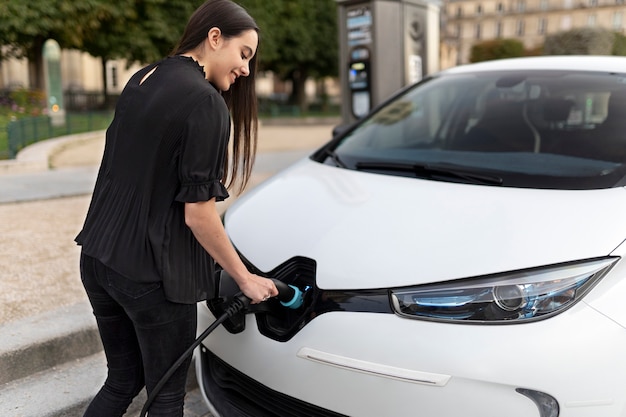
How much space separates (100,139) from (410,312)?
14.4 metres

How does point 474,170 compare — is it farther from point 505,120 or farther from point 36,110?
point 36,110

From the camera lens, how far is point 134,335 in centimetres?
190

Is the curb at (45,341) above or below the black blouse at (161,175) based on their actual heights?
below

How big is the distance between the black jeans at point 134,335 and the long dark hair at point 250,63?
53 centimetres

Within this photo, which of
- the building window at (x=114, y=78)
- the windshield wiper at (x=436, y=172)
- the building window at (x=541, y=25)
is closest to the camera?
the windshield wiper at (x=436, y=172)

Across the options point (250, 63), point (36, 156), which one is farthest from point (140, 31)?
point (250, 63)

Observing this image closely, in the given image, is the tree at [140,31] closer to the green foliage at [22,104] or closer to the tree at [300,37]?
the tree at [300,37]

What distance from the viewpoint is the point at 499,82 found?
3254 millimetres

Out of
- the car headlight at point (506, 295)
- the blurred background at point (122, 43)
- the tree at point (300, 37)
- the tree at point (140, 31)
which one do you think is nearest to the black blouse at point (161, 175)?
the blurred background at point (122, 43)

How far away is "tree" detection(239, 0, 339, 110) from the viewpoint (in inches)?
1070

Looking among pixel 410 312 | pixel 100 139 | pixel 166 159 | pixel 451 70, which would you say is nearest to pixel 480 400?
pixel 410 312

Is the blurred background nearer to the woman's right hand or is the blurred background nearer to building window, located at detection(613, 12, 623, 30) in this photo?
building window, located at detection(613, 12, 623, 30)

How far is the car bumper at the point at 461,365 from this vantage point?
1.55 meters

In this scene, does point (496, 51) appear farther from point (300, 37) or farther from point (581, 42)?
point (581, 42)
